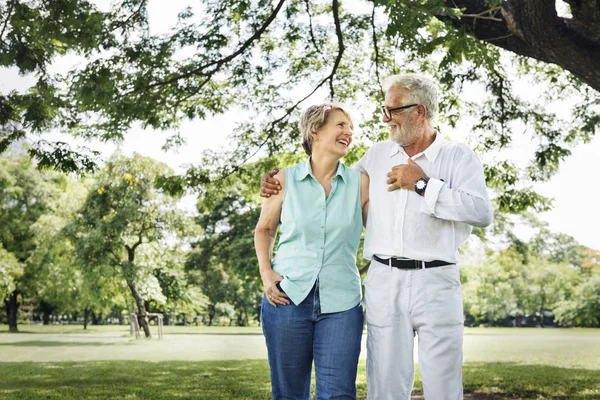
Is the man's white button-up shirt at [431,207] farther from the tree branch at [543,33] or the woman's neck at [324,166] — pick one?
the tree branch at [543,33]

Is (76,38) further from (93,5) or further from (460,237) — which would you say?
(460,237)

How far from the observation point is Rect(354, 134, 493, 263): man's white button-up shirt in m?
3.05

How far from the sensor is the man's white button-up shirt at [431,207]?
10.0ft

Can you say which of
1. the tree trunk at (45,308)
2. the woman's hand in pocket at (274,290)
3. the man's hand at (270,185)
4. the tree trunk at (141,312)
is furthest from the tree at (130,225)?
the woman's hand in pocket at (274,290)

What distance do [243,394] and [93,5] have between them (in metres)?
5.61

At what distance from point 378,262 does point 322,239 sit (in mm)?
293

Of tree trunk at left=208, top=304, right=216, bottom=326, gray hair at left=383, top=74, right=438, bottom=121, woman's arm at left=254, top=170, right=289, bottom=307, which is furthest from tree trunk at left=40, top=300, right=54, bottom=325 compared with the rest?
gray hair at left=383, top=74, right=438, bottom=121

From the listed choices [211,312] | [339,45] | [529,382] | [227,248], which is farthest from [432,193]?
[211,312]

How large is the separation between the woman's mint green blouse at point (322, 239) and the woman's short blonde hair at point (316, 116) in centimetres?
17

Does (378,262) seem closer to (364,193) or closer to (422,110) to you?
(364,193)

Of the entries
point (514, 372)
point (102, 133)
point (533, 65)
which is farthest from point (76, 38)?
point (514, 372)

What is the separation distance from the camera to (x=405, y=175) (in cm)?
314

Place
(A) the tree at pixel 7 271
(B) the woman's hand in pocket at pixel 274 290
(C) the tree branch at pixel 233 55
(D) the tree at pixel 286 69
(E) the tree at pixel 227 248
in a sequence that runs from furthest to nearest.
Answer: (E) the tree at pixel 227 248
(A) the tree at pixel 7 271
(C) the tree branch at pixel 233 55
(D) the tree at pixel 286 69
(B) the woman's hand in pocket at pixel 274 290

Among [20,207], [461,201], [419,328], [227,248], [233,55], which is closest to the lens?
[461,201]
